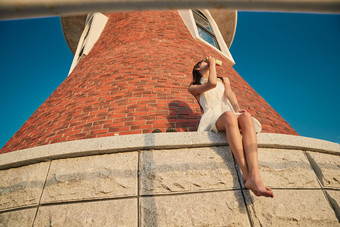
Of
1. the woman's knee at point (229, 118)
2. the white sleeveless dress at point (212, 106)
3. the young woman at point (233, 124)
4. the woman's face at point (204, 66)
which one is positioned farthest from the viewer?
the woman's face at point (204, 66)

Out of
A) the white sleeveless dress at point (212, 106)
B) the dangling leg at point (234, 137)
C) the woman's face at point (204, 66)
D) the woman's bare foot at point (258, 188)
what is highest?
the woman's face at point (204, 66)

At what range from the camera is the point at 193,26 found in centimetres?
461

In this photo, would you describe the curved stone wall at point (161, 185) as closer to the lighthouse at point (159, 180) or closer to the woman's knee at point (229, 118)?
the lighthouse at point (159, 180)

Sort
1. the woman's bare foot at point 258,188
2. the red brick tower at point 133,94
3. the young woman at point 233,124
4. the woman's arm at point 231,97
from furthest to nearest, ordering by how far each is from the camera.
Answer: the red brick tower at point 133,94
the woman's arm at point 231,97
the young woman at point 233,124
the woman's bare foot at point 258,188

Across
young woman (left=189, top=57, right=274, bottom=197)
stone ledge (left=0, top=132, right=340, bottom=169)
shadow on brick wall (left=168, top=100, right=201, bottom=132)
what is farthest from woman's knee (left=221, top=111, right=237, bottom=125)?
shadow on brick wall (left=168, top=100, right=201, bottom=132)

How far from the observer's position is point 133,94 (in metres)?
2.76

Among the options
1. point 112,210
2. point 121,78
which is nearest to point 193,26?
point 121,78

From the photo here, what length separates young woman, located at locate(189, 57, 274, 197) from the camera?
4.64ft

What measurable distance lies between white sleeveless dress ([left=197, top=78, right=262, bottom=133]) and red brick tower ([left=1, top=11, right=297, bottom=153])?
47 centimetres

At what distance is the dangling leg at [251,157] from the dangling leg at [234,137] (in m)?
0.04

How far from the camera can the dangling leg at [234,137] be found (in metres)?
1.49

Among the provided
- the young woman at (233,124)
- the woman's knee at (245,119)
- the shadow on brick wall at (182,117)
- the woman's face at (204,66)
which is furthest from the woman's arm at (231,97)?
the shadow on brick wall at (182,117)

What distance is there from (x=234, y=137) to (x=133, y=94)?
1.71 m

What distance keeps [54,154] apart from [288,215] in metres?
2.02
